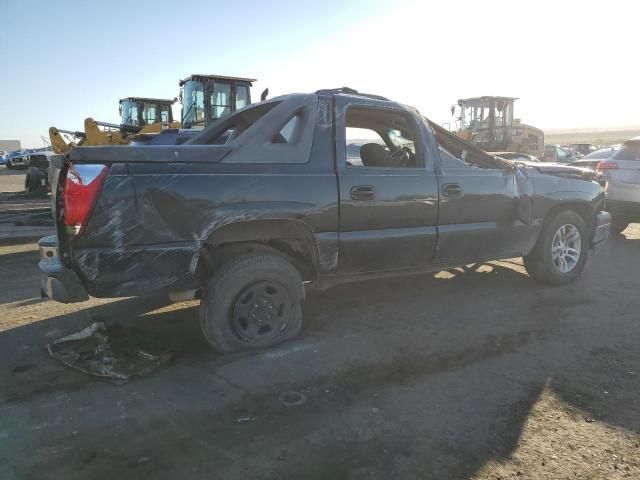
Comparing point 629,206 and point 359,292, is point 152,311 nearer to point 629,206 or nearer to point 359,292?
point 359,292

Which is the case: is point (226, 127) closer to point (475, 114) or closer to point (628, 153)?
point (628, 153)

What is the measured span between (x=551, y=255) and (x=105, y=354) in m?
4.54

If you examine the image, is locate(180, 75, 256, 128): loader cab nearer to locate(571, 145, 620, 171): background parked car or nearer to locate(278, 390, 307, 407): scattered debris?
locate(571, 145, 620, 171): background parked car

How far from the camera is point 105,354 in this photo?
3553 millimetres

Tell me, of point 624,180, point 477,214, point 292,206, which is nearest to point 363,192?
point 292,206

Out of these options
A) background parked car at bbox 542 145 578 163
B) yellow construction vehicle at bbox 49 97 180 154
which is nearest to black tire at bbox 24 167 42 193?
yellow construction vehicle at bbox 49 97 180 154

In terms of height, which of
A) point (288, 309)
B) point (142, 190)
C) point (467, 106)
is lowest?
point (288, 309)

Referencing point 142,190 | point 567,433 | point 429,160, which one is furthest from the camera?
point 429,160

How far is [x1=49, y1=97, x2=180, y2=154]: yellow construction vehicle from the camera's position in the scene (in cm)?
1418

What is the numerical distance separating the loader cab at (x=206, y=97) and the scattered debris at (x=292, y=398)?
12.1 meters

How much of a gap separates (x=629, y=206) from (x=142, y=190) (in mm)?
7984

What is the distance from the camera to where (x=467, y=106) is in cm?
1892

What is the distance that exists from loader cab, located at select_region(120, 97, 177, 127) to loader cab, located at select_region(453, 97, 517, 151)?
11.1 metres

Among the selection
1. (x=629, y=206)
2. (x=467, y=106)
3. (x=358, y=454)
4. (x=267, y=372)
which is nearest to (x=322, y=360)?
(x=267, y=372)
